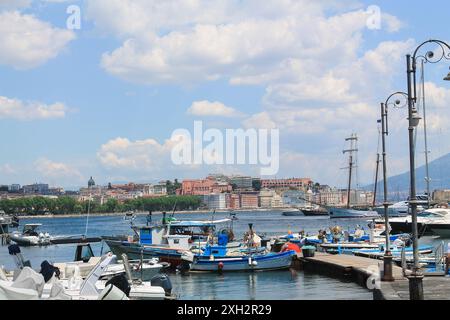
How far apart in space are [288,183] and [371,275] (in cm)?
14383

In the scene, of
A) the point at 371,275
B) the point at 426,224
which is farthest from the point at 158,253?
the point at 426,224

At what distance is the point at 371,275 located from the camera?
22453mm

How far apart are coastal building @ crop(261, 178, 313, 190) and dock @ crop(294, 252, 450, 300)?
131 metres

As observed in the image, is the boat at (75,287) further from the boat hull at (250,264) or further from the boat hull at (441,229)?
the boat hull at (441,229)

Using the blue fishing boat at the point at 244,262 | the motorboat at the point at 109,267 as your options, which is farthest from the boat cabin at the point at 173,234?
the motorboat at the point at 109,267

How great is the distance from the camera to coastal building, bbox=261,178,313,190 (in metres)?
166

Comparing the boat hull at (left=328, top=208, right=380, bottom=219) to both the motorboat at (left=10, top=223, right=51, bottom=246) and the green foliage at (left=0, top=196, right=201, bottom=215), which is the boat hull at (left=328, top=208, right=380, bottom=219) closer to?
the green foliage at (left=0, top=196, right=201, bottom=215)

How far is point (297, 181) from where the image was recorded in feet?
546

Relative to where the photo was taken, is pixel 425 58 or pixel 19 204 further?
pixel 19 204

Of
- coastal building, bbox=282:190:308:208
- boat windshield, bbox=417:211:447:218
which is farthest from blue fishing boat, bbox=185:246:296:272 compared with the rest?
coastal building, bbox=282:190:308:208
